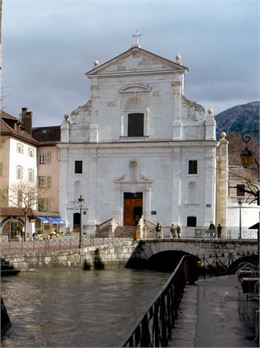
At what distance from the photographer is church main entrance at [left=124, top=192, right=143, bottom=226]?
52406 mm

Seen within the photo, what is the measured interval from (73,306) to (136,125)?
32964 millimetres

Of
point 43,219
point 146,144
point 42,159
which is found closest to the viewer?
point 43,219

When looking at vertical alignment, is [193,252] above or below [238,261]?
above

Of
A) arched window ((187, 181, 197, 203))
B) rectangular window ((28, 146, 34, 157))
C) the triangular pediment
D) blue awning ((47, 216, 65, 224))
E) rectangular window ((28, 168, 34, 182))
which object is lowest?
blue awning ((47, 216, 65, 224))

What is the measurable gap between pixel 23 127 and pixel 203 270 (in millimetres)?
29662

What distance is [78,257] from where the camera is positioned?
36.6 metres

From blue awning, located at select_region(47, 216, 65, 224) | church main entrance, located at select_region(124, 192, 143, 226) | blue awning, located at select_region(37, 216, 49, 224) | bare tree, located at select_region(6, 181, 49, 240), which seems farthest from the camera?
church main entrance, located at select_region(124, 192, 143, 226)

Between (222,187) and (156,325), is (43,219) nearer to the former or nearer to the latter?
(222,187)

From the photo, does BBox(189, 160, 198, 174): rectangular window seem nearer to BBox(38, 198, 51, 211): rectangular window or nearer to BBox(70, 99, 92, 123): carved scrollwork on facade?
BBox(70, 99, 92, 123): carved scrollwork on facade

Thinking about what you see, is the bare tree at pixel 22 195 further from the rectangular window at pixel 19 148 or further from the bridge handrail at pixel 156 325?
the bridge handrail at pixel 156 325

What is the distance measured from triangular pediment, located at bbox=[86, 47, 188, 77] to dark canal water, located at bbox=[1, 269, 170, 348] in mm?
23604

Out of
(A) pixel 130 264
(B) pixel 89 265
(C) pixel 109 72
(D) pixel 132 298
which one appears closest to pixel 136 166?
(C) pixel 109 72

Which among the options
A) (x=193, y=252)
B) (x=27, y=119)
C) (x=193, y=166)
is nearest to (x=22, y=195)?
(x=27, y=119)

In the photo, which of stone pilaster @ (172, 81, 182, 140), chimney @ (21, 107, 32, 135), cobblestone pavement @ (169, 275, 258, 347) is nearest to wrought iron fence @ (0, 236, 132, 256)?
stone pilaster @ (172, 81, 182, 140)
